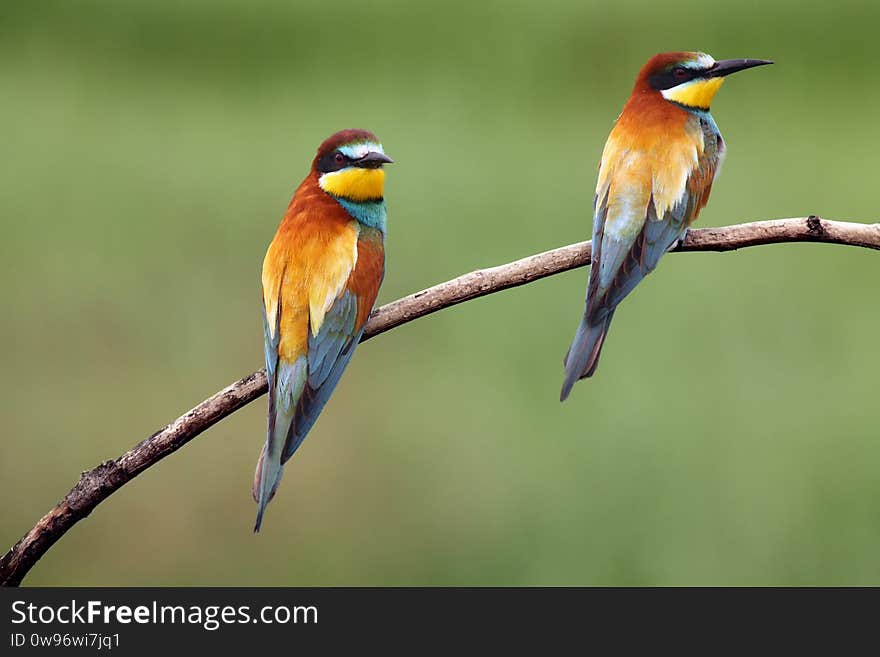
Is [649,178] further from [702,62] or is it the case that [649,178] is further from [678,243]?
[702,62]

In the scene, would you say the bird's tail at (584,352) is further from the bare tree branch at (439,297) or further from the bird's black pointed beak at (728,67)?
the bird's black pointed beak at (728,67)

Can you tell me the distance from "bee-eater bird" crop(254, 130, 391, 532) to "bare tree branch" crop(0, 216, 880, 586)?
0.08 meters

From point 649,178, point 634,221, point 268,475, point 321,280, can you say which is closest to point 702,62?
point 649,178

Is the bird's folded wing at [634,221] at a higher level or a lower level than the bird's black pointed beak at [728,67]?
lower

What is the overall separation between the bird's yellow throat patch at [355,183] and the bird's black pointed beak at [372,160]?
0.01 m

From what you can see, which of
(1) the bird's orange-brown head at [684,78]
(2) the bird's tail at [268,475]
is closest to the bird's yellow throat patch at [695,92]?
(1) the bird's orange-brown head at [684,78]

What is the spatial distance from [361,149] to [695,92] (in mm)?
690

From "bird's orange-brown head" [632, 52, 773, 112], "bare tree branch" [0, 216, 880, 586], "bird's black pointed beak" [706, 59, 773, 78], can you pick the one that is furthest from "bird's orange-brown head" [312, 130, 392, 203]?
"bird's black pointed beak" [706, 59, 773, 78]

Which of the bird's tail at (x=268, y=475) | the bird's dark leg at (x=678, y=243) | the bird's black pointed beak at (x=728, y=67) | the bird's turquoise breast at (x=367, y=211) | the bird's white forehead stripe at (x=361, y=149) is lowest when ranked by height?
the bird's tail at (x=268, y=475)

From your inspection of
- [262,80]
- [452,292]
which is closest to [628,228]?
[452,292]

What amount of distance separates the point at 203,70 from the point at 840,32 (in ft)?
6.30

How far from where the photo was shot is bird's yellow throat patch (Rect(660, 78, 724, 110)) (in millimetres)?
2006

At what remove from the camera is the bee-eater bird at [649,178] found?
1824 millimetres

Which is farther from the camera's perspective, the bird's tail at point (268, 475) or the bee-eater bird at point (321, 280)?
the bee-eater bird at point (321, 280)
